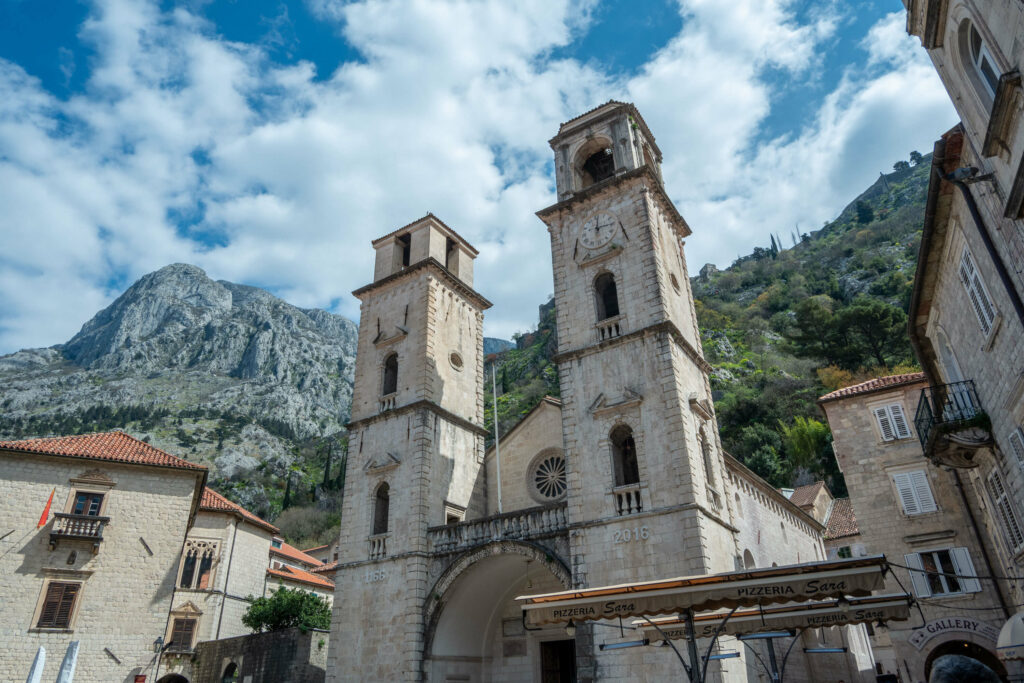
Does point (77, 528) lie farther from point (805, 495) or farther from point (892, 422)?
point (805, 495)

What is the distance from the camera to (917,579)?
19031 millimetres

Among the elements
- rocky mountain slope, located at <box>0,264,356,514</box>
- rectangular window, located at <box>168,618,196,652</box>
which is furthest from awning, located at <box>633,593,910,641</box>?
rocky mountain slope, located at <box>0,264,356,514</box>

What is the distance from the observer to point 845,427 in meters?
21.9

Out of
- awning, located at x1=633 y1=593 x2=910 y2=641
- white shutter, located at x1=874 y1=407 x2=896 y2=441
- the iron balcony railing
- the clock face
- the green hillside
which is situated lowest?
awning, located at x1=633 y1=593 x2=910 y2=641

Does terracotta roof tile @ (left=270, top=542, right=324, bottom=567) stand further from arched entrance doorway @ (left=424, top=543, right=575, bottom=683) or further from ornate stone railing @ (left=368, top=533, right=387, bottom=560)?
arched entrance doorway @ (left=424, top=543, right=575, bottom=683)

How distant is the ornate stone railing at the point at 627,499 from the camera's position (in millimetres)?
16973

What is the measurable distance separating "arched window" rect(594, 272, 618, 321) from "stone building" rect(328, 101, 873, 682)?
7 centimetres

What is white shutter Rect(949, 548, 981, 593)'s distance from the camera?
18172 millimetres

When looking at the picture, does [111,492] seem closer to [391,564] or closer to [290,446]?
[391,564]

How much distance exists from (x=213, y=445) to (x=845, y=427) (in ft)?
260

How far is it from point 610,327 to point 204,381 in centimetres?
10174

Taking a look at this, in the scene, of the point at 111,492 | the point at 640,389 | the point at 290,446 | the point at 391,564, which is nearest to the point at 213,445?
the point at 290,446

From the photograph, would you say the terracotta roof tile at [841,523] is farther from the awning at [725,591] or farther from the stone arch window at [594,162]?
the awning at [725,591]

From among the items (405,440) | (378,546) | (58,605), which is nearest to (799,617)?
(378,546)
